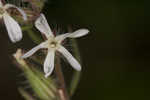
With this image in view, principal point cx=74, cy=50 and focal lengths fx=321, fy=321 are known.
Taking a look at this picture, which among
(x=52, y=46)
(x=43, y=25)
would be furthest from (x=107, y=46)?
(x=43, y=25)

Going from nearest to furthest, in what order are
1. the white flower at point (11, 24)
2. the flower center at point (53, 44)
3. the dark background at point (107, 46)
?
the white flower at point (11, 24) < the flower center at point (53, 44) < the dark background at point (107, 46)

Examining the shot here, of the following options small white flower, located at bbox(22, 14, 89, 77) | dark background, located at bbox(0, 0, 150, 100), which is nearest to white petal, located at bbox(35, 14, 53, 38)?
small white flower, located at bbox(22, 14, 89, 77)

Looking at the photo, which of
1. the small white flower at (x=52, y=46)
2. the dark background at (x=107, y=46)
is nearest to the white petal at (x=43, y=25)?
the small white flower at (x=52, y=46)

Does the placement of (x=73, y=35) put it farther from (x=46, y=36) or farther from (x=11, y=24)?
Answer: (x=11, y=24)

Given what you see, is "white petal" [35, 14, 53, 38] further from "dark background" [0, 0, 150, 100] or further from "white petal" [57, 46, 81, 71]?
"dark background" [0, 0, 150, 100]

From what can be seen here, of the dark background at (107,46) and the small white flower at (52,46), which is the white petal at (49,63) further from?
the dark background at (107,46)

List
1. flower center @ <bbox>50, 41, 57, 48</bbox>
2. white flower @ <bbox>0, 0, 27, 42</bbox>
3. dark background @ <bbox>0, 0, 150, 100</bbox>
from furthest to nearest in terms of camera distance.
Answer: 1. dark background @ <bbox>0, 0, 150, 100</bbox>
2. flower center @ <bbox>50, 41, 57, 48</bbox>
3. white flower @ <bbox>0, 0, 27, 42</bbox>

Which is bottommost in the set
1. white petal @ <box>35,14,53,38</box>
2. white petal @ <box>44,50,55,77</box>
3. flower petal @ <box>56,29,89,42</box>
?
white petal @ <box>44,50,55,77</box>
